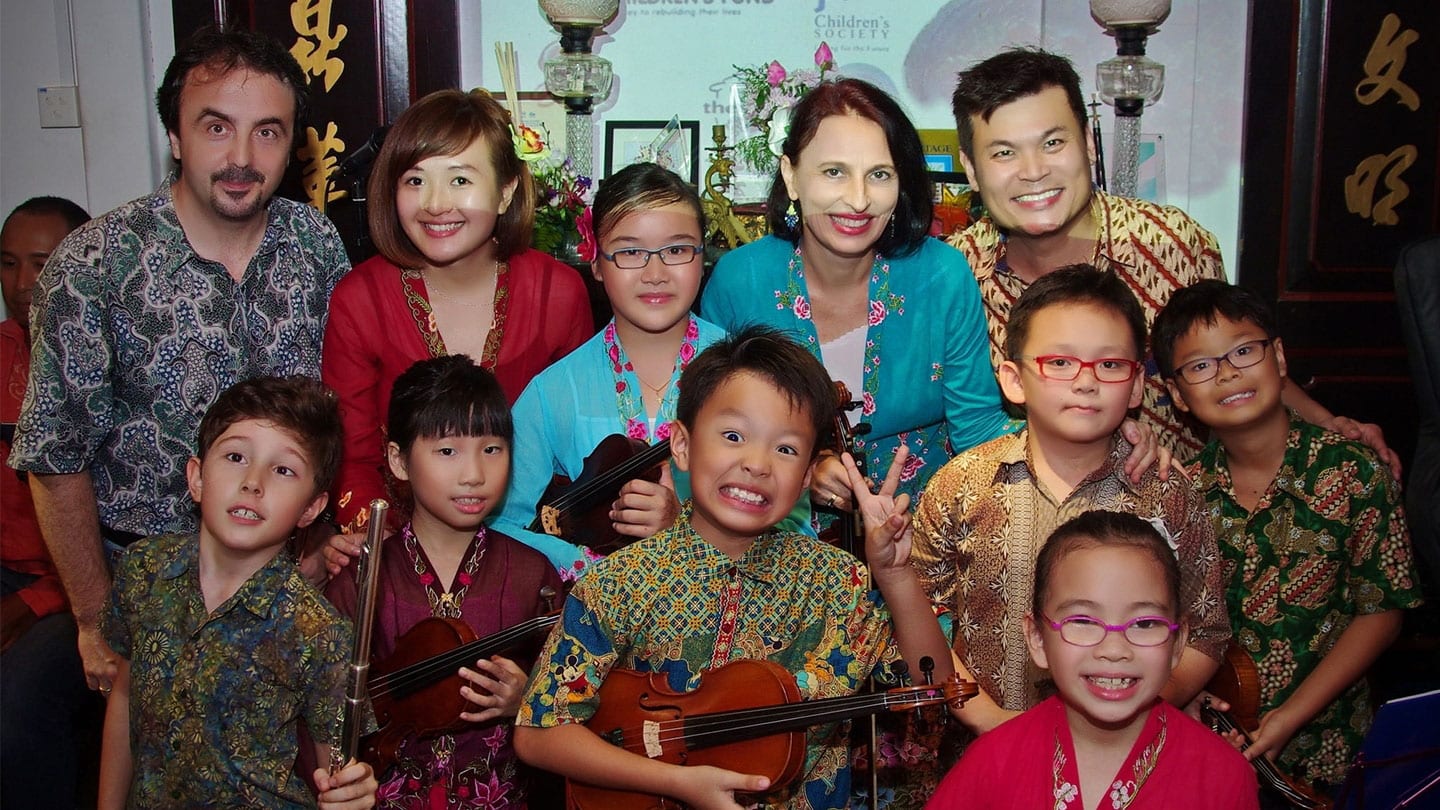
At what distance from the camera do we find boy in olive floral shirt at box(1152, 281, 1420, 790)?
2.38 metres

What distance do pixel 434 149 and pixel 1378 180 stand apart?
316 cm

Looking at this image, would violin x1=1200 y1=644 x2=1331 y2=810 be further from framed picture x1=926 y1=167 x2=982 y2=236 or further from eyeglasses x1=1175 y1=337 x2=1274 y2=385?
framed picture x1=926 y1=167 x2=982 y2=236

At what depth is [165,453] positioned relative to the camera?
2.61 metres

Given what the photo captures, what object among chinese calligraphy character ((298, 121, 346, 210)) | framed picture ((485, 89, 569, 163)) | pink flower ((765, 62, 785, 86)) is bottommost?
chinese calligraphy character ((298, 121, 346, 210))

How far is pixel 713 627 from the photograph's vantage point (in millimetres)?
1974

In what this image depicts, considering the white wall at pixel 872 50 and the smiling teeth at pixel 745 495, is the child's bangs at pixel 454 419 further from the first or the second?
the white wall at pixel 872 50

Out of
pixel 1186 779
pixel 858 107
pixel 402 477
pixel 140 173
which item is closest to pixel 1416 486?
pixel 1186 779

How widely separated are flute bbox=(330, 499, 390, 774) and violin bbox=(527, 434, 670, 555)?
58 cm

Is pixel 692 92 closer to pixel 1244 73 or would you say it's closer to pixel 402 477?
pixel 1244 73

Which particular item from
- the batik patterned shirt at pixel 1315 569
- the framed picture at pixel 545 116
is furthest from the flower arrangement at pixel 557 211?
the batik patterned shirt at pixel 1315 569

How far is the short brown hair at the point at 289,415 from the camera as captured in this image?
2.18m

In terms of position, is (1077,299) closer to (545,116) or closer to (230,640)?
(230,640)

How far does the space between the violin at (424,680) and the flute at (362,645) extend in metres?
0.23

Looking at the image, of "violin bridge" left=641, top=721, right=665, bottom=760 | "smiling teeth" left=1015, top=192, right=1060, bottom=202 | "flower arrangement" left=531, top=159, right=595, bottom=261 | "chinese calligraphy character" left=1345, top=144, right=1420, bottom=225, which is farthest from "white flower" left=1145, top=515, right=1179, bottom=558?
"chinese calligraphy character" left=1345, top=144, right=1420, bottom=225
